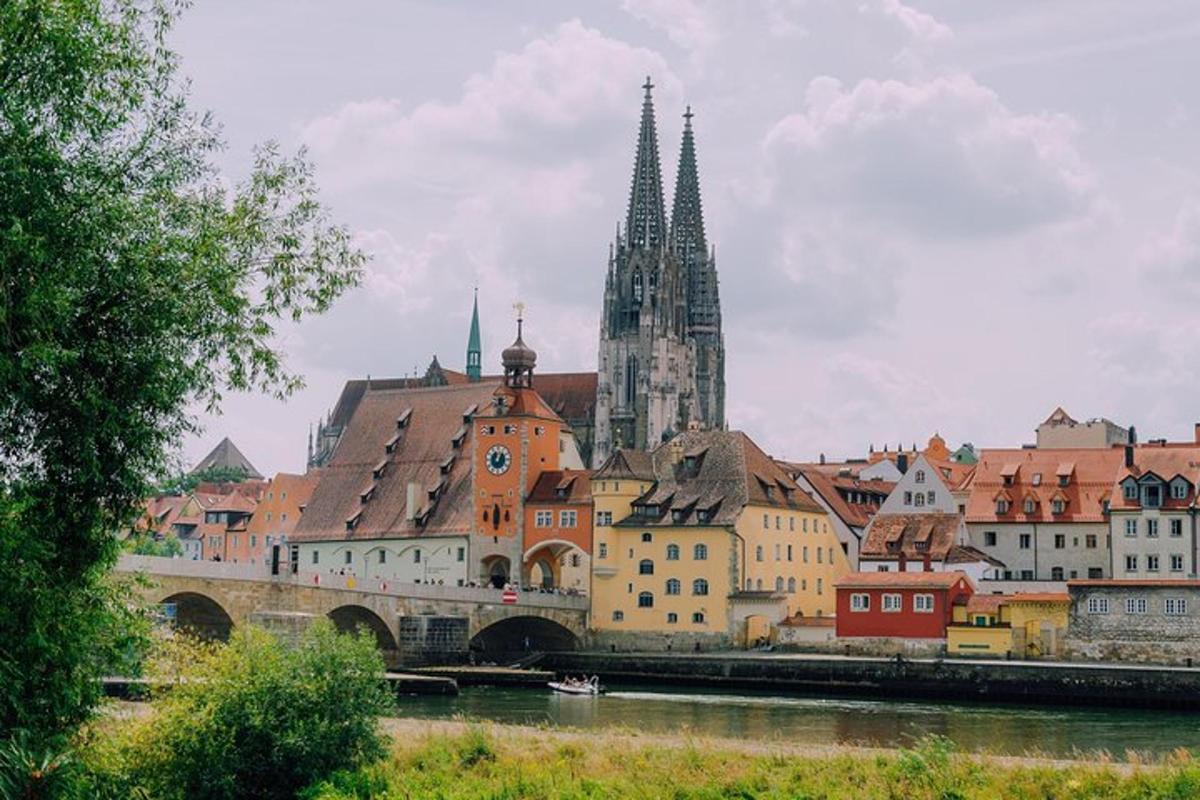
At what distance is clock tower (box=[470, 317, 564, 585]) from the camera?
102m

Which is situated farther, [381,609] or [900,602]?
[900,602]

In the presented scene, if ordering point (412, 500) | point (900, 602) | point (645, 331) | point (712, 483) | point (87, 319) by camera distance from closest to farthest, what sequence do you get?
point (87, 319) → point (900, 602) → point (712, 483) → point (412, 500) → point (645, 331)

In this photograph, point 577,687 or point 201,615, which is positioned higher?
point 201,615

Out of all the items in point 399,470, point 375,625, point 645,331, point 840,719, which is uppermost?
point 645,331

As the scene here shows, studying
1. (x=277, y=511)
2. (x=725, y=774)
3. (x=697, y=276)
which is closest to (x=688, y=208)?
(x=697, y=276)

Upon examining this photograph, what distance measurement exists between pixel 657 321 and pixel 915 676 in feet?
305

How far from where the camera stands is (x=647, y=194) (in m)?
174

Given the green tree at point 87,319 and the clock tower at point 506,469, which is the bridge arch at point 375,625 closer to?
the clock tower at point 506,469

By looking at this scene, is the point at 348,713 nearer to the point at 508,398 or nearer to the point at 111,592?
the point at 111,592

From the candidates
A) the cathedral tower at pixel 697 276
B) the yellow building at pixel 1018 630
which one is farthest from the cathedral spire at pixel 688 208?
the yellow building at pixel 1018 630

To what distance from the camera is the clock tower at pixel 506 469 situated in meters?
102

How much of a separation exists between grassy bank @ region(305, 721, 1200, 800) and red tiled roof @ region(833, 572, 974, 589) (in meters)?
48.4

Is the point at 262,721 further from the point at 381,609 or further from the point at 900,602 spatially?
the point at 900,602

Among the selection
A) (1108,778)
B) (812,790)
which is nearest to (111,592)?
(812,790)
